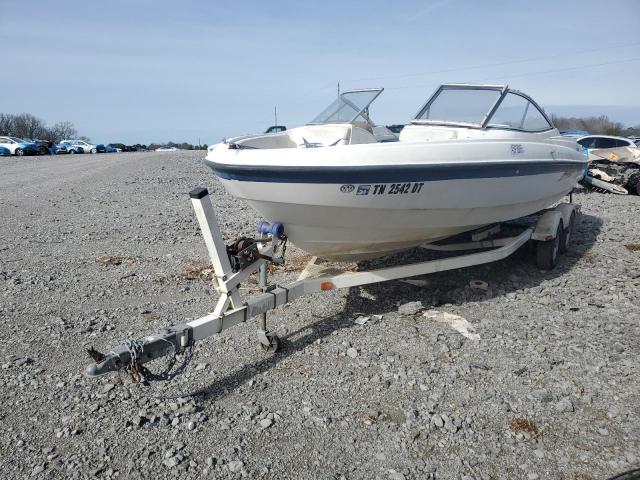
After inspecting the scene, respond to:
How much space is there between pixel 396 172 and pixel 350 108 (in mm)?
1974

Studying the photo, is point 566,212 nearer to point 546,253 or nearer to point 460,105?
point 546,253

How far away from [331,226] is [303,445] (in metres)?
1.75

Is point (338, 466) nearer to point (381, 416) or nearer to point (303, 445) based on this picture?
point (303, 445)

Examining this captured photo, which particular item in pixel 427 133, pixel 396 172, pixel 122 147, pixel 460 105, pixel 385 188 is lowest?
pixel 122 147

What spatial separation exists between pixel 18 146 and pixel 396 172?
3172 centimetres

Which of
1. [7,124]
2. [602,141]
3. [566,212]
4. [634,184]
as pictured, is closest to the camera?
[566,212]

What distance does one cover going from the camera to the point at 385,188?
12.2 ft

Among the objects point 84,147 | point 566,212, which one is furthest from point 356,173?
point 84,147

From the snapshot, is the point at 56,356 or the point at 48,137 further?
the point at 48,137

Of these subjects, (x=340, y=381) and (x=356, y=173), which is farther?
(x=356, y=173)

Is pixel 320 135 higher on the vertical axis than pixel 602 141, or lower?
higher

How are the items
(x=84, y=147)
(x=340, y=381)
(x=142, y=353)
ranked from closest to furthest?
(x=142, y=353)
(x=340, y=381)
(x=84, y=147)

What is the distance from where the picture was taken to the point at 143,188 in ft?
40.0

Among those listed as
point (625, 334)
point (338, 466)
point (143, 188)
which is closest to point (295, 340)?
point (338, 466)
